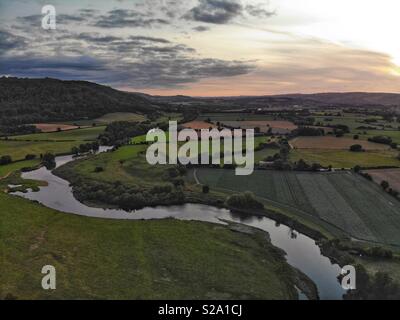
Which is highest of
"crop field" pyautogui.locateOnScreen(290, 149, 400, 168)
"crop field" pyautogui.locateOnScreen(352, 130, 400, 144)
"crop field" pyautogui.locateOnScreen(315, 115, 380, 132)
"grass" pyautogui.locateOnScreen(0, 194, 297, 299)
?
"crop field" pyautogui.locateOnScreen(315, 115, 380, 132)

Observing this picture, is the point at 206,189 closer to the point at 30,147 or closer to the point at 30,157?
the point at 30,157

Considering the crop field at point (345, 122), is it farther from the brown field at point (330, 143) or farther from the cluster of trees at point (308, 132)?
the brown field at point (330, 143)

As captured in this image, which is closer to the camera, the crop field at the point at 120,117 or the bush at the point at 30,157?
the bush at the point at 30,157

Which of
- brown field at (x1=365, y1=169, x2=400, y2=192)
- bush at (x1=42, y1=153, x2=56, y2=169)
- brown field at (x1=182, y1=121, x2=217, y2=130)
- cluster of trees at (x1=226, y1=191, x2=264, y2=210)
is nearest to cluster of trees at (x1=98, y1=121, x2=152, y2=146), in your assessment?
brown field at (x1=182, y1=121, x2=217, y2=130)

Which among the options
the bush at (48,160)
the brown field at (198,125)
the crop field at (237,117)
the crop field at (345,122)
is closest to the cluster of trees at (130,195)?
the bush at (48,160)

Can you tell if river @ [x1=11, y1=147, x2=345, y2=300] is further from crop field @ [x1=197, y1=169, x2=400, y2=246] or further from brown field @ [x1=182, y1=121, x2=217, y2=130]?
brown field @ [x1=182, y1=121, x2=217, y2=130]
